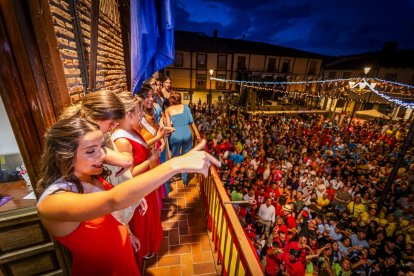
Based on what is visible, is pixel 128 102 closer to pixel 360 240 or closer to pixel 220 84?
pixel 360 240

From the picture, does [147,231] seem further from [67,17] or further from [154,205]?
[67,17]

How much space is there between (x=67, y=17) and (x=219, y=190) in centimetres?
275

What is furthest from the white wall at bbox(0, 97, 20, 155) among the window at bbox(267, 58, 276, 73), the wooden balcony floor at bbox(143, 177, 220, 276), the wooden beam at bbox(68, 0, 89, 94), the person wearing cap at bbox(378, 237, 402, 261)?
the window at bbox(267, 58, 276, 73)

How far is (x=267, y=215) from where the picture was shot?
235 inches

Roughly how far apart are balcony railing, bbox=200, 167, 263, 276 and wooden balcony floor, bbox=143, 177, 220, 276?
171mm

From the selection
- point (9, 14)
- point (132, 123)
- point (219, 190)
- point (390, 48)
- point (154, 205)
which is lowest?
point (154, 205)

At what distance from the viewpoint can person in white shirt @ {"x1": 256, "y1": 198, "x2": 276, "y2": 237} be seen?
5.93 meters

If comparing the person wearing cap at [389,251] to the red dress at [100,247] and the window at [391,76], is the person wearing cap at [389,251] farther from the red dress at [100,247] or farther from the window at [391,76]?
the window at [391,76]

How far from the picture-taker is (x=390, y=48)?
87.0ft

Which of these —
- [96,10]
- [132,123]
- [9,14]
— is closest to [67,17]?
[96,10]

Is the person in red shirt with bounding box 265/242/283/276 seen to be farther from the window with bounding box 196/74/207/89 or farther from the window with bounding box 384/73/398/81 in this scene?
the window with bounding box 384/73/398/81

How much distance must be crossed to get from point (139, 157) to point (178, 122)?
1.94 meters

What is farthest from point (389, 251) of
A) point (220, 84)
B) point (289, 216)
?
point (220, 84)

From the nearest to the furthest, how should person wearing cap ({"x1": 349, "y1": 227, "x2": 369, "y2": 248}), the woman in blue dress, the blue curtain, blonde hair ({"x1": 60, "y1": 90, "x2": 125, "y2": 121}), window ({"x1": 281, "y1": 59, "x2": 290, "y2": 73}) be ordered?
blonde hair ({"x1": 60, "y1": 90, "x2": 125, "y2": 121}) → the blue curtain → the woman in blue dress → person wearing cap ({"x1": 349, "y1": 227, "x2": 369, "y2": 248}) → window ({"x1": 281, "y1": 59, "x2": 290, "y2": 73})
